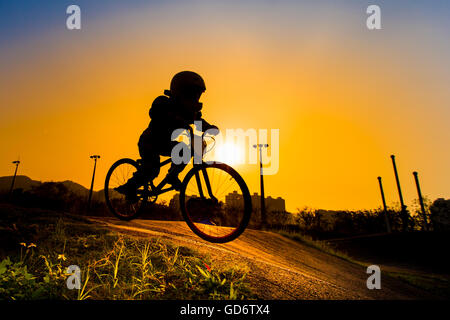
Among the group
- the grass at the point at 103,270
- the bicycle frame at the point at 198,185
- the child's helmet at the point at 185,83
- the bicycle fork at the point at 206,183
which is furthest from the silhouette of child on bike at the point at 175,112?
Answer: the grass at the point at 103,270

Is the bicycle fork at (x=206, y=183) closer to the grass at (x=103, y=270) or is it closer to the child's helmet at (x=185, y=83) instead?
the grass at (x=103, y=270)

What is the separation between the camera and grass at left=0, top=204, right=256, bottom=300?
2.40m

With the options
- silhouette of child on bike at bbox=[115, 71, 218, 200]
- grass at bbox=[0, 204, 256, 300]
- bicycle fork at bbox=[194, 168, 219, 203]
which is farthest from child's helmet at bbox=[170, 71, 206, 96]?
grass at bbox=[0, 204, 256, 300]

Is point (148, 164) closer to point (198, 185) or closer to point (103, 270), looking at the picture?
point (198, 185)

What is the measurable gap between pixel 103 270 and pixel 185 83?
2758mm

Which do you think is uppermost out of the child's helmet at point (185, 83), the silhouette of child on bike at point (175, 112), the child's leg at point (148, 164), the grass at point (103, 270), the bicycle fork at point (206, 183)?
the child's helmet at point (185, 83)

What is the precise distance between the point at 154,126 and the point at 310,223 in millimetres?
43096

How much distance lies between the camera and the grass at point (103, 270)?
2.40 metres

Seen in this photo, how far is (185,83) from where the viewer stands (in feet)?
12.9

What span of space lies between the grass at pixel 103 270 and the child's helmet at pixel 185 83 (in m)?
2.32

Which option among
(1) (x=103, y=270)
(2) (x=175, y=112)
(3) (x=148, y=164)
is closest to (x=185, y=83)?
(2) (x=175, y=112)

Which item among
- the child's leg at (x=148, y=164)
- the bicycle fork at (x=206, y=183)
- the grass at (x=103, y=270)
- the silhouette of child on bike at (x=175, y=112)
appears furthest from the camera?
the child's leg at (x=148, y=164)

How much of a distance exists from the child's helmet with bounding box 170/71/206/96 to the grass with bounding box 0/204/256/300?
2.32 m
